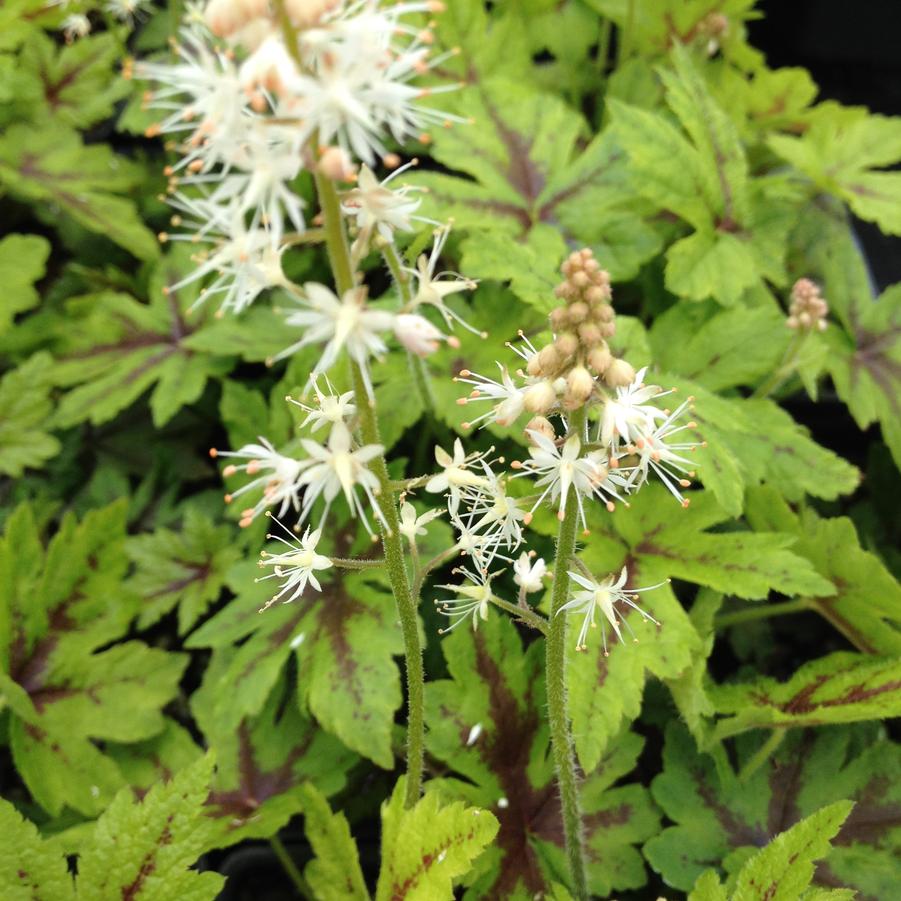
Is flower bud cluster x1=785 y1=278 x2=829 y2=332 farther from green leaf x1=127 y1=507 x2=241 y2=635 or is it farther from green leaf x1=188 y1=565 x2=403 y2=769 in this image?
green leaf x1=127 y1=507 x2=241 y2=635

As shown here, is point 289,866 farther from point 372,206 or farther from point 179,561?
point 372,206

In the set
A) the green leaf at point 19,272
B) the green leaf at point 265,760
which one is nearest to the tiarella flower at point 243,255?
the green leaf at point 265,760

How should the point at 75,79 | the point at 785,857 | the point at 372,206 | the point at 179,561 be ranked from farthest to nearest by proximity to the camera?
the point at 75,79 < the point at 179,561 < the point at 785,857 < the point at 372,206

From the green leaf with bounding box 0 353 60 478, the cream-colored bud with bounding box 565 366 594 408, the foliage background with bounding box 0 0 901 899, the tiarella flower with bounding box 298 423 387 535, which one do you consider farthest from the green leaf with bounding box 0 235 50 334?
the cream-colored bud with bounding box 565 366 594 408

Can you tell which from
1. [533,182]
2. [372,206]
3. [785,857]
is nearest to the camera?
[372,206]

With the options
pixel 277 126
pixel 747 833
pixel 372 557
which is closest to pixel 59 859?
pixel 372 557

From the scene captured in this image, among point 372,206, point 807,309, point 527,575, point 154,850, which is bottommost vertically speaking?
point 154,850

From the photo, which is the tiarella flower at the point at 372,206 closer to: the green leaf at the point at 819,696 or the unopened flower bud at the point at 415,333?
the unopened flower bud at the point at 415,333

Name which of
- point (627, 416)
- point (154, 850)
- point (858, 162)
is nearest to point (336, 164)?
point (627, 416)
